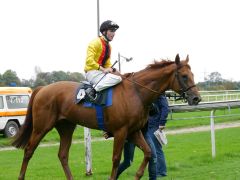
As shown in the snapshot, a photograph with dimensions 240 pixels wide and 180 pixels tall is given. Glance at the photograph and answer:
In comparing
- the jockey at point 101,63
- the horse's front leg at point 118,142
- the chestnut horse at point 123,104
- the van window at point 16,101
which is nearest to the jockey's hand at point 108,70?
the jockey at point 101,63

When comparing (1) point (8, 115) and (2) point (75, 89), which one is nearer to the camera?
(2) point (75, 89)

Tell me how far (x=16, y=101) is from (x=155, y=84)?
15429 millimetres

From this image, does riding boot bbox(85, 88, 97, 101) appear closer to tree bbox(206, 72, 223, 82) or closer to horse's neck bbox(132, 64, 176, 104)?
horse's neck bbox(132, 64, 176, 104)

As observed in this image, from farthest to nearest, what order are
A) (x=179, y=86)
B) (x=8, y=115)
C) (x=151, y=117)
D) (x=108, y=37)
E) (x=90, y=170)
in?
(x=8, y=115) < (x=90, y=170) < (x=151, y=117) < (x=108, y=37) < (x=179, y=86)

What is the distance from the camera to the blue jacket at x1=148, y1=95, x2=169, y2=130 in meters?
8.66

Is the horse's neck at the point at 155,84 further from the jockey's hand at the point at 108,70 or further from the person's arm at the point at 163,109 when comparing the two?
the person's arm at the point at 163,109

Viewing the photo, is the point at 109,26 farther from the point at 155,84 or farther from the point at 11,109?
the point at 11,109

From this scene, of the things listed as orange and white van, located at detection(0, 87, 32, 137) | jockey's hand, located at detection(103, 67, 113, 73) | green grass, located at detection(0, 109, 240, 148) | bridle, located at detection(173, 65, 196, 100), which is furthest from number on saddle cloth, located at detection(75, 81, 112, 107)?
orange and white van, located at detection(0, 87, 32, 137)

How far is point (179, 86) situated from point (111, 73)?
112 cm

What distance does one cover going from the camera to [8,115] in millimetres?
21000

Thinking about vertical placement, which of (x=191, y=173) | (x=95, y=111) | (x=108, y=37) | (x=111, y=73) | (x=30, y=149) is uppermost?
(x=108, y=37)

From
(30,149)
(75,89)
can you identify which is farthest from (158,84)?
(30,149)

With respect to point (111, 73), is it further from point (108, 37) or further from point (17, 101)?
point (17, 101)

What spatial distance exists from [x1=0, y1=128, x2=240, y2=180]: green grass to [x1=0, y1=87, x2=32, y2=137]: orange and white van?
16.8 feet
